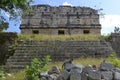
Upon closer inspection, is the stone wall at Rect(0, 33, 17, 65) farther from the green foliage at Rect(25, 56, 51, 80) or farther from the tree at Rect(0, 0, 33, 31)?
the green foliage at Rect(25, 56, 51, 80)

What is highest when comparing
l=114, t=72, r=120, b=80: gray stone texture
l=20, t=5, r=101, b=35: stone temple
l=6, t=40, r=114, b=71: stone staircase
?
l=20, t=5, r=101, b=35: stone temple

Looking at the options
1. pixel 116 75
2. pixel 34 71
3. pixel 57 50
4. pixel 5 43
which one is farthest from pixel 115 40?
pixel 34 71

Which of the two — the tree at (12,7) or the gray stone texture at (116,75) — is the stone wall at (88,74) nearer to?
the gray stone texture at (116,75)

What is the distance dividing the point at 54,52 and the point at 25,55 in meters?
1.28

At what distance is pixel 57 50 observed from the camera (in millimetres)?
15117

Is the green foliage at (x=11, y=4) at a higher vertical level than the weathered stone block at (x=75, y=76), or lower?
higher

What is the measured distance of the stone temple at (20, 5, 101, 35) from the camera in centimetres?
2434

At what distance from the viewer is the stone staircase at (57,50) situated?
14.4m

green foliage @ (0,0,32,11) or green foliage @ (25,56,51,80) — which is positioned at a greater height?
green foliage @ (0,0,32,11)

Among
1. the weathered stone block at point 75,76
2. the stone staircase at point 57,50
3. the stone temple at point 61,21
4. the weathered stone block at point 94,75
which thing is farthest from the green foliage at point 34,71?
the stone temple at point 61,21

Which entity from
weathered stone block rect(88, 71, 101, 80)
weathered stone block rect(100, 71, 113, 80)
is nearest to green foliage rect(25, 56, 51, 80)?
weathered stone block rect(88, 71, 101, 80)

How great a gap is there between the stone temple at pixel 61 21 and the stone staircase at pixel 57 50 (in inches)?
329

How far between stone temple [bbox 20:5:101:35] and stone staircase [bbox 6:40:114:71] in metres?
8.36

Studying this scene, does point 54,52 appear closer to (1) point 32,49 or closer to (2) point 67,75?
(1) point 32,49
